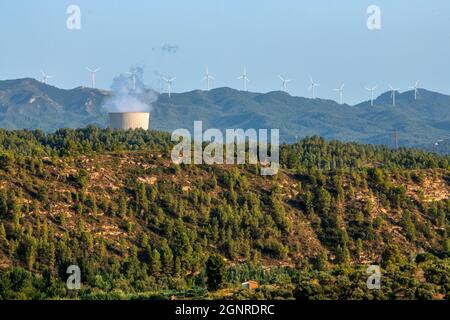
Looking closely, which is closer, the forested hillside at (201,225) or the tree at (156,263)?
the forested hillside at (201,225)

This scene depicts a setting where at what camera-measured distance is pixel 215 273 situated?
11425cm

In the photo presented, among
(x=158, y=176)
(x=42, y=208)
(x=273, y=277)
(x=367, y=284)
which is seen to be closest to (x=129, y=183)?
(x=158, y=176)

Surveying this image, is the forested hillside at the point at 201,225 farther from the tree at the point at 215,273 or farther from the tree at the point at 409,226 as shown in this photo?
the tree at the point at 215,273

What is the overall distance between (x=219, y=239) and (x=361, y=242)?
60.2 ft

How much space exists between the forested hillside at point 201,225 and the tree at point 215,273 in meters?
0.34

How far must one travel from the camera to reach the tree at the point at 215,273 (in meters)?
112

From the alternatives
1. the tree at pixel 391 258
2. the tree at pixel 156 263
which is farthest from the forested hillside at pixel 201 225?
the tree at pixel 391 258

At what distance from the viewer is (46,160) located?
521 feet

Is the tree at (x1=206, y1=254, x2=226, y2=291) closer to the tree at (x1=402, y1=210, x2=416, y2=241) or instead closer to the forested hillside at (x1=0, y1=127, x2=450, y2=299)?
the forested hillside at (x1=0, y1=127, x2=450, y2=299)

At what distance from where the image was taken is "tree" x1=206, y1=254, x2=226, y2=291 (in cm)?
11200

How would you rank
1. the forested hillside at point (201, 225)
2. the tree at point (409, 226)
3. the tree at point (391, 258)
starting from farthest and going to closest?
the tree at point (409, 226)
the tree at point (391, 258)
the forested hillside at point (201, 225)

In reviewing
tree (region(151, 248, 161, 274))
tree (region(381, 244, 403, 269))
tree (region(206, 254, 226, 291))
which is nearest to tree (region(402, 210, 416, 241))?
tree (region(381, 244, 403, 269))

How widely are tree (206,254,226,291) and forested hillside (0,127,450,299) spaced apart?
0.34m
